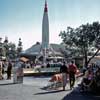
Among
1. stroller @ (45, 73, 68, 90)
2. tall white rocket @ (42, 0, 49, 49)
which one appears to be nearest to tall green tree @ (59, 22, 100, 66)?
tall white rocket @ (42, 0, 49, 49)

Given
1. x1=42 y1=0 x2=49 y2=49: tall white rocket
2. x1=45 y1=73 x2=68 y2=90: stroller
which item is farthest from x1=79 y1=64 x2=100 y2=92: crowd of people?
x1=42 y1=0 x2=49 y2=49: tall white rocket

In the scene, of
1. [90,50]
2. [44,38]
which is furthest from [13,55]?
[44,38]

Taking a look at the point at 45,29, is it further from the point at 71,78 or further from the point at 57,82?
the point at 71,78

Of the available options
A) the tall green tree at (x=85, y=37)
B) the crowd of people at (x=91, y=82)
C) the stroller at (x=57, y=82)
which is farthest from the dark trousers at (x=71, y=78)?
the tall green tree at (x=85, y=37)

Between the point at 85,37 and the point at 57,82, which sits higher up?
the point at 85,37

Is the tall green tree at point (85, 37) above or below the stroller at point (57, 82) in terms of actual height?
above

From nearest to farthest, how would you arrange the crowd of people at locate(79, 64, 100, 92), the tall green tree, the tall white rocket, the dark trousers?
the crowd of people at locate(79, 64, 100, 92) < the dark trousers < the tall white rocket < the tall green tree

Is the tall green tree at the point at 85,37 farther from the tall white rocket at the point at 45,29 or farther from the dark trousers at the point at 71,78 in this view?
the dark trousers at the point at 71,78

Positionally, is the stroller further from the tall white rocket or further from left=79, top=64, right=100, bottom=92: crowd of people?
the tall white rocket

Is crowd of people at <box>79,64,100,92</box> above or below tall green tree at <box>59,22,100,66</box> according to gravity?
below

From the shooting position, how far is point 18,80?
2525 centimetres

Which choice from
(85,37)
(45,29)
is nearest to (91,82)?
(45,29)

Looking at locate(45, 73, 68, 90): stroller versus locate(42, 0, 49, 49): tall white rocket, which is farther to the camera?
locate(42, 0, 49, 49): tall white rocket

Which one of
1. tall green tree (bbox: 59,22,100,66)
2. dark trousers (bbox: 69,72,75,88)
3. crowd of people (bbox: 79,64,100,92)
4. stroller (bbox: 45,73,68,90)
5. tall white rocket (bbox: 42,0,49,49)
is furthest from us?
tall green tree (bbox: 59,22,100,66)
